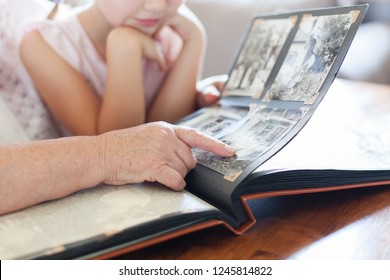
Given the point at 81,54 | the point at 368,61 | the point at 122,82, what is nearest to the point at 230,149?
the point at 122,82

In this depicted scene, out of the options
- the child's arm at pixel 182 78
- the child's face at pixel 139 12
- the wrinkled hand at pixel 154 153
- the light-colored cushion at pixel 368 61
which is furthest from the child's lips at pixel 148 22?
the light-colored cushion at pixel 368 61

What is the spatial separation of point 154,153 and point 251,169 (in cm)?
14

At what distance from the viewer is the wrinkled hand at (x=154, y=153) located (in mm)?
627

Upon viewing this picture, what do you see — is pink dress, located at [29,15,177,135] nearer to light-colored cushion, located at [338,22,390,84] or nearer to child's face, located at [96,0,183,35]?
child's face, located at [96,0,183,35]

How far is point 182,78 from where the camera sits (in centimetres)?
110

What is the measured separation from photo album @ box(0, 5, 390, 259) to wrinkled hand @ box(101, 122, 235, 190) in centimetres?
1

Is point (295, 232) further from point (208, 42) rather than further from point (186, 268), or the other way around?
point (208, 42)

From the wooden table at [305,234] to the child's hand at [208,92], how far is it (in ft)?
A: 1.35

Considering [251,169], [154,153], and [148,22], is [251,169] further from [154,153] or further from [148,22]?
[148,22]

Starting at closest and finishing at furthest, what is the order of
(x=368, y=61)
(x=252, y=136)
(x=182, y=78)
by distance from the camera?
(x=252, y=136) < (x=182, y=78) < (x=368, y=61)

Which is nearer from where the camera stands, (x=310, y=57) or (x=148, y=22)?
(x=310, y=57)

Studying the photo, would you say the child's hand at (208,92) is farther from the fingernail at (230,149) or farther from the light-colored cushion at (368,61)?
the light-colored cushion at (368,61)

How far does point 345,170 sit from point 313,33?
0.31 meters

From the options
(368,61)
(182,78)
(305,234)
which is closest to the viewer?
(305,234)
